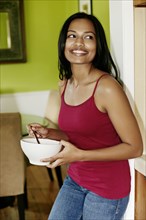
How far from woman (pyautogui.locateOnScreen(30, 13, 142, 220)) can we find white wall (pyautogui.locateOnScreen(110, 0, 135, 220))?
44mm

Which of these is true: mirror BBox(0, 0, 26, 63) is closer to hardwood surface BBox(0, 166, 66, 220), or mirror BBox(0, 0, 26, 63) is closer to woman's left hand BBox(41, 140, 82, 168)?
hardwood surface BBox(0, 166, 66, 220)

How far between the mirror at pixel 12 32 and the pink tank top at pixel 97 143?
2765 mm

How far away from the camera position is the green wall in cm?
397

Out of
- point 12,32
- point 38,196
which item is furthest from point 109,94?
point 12,32

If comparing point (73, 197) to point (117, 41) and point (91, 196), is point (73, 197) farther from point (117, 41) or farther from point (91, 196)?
point (117, 41)

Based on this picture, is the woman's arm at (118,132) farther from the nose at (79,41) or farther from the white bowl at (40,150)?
the nose at (79,41)

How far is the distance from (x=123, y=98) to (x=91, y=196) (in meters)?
0.41

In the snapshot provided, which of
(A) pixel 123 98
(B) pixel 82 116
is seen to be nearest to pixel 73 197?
(B) pixel 82 116

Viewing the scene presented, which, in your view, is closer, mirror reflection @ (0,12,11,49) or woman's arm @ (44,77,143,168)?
woman's arm @ (44,77,143,168)

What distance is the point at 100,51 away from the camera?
1264 mm

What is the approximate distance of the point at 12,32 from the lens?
12.6ft

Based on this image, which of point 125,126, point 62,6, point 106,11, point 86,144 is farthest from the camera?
point 62,6

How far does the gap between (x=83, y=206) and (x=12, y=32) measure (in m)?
2.95

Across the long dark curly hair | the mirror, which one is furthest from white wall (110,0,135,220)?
the mirror
